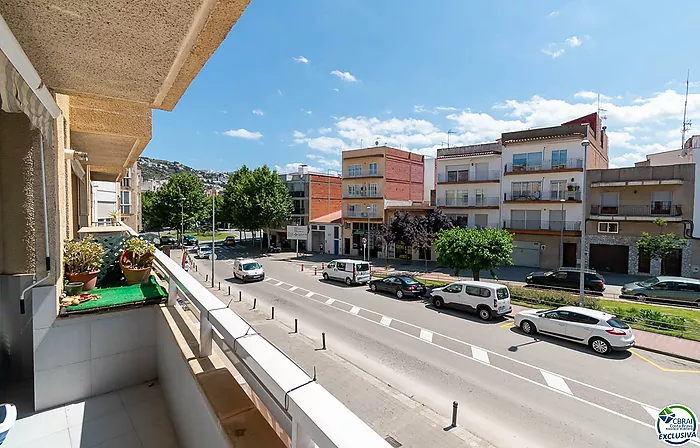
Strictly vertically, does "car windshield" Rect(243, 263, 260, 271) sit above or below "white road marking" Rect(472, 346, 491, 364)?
above

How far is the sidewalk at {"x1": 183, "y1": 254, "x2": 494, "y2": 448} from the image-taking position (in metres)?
6.65

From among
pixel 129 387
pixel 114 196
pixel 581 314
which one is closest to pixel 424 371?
pixel 581 314

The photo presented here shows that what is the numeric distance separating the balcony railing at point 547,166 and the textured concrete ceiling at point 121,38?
29251 millimetres

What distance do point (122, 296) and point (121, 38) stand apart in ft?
11.9

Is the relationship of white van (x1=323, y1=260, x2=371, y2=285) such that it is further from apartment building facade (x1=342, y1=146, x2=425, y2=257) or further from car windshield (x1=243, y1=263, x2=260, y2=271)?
apartment building facade (x1=342, y1=146, x2=425, y2=257)

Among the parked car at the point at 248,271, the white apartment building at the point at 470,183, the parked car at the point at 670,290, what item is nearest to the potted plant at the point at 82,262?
the parked car at the point at 248,271

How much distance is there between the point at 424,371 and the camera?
9.67 metres

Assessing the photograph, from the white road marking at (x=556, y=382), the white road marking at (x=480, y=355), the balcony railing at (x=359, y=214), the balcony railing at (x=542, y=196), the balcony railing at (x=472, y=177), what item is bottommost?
the white road marking at (x=556, y=382)

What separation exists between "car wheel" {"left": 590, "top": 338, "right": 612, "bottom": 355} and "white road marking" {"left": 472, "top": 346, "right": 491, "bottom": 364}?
11.9ft

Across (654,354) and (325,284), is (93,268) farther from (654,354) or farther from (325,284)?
(325,284)

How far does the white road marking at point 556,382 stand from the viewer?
344 inches

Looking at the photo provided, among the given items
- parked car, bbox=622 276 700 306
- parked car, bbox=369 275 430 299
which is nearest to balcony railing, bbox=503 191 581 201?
parked car, bbox=622 276 700 306

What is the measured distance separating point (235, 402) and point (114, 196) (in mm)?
22854

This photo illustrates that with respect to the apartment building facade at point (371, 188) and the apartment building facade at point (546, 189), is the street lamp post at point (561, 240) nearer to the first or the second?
the apartment building facade at point (546, 189)
